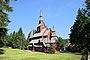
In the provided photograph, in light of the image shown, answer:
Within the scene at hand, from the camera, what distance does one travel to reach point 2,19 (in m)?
21.0

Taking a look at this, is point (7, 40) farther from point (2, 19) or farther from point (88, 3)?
point (88, 3)

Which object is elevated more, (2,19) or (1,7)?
(1,7)

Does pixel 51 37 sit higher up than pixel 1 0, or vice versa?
pixel 1 0

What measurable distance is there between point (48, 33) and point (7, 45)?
44.8 meters

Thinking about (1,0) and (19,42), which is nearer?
(1,0)

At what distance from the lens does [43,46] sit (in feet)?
175

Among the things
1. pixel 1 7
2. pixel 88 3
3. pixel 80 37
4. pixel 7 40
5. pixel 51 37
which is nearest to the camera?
pixel 1 7

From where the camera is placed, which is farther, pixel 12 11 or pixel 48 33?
pixel 48 33

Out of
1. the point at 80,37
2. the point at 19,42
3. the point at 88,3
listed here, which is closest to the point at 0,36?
the point at 88,3

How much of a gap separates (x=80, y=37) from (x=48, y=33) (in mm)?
21757

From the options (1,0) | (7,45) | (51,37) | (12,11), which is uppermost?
(1,0)

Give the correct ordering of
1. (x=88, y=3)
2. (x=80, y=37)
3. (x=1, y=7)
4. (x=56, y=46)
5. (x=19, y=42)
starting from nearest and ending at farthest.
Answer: (x=1, y=7)
(x=88, y=3)
(x=80, y=37)
(x=56, y=46)
(x=19, y=42)

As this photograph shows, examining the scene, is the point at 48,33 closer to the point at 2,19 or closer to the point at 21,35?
the point at 21,35

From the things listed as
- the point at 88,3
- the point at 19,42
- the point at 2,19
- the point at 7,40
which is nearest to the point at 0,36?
the point at 2,19
